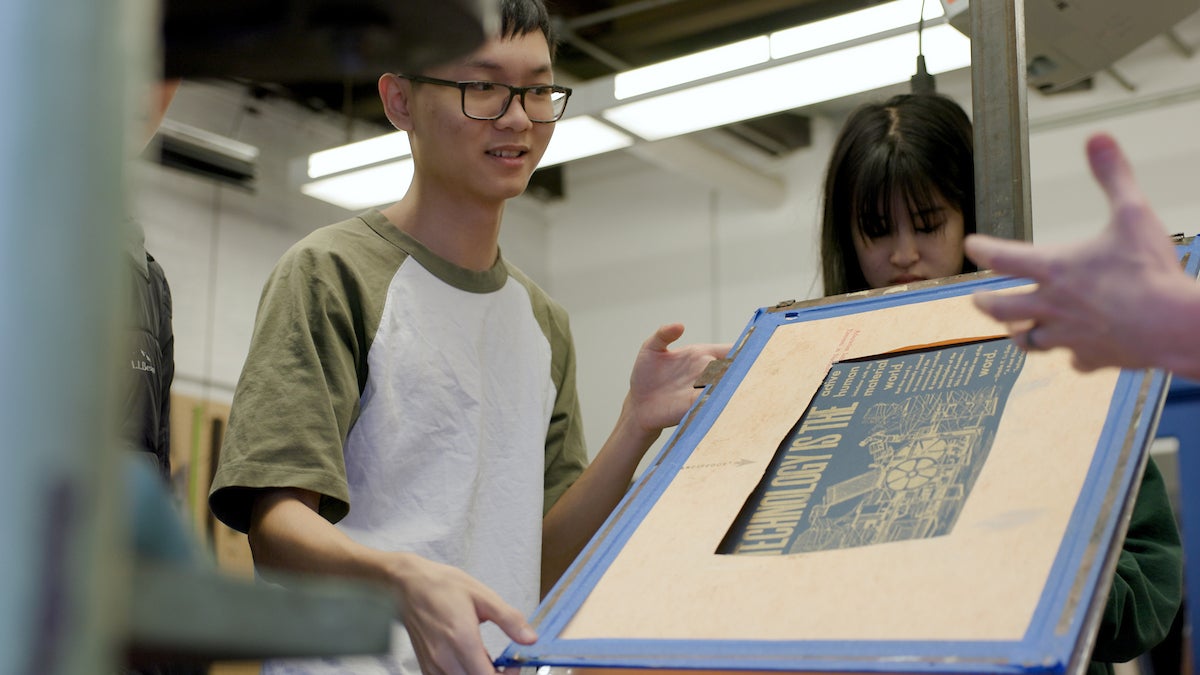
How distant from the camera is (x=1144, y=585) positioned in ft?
4.07

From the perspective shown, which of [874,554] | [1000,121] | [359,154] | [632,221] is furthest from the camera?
[632,221]

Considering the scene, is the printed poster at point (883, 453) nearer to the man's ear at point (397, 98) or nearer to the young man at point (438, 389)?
the young man at point (438, 389)

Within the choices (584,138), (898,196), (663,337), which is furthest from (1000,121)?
(584,138)

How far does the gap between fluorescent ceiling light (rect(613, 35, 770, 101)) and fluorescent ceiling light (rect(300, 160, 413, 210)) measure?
0.91 m

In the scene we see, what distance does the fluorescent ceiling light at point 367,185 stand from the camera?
15.9ft

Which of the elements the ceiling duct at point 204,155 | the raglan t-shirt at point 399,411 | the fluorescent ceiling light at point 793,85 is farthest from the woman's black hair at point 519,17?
the ceiling duct at point 204,155

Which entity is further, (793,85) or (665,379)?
(793,85)

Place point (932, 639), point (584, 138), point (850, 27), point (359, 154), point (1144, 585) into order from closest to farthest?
point (932, 639), point (1144, 585), point (850, 27), point (359, 154), point (584, 138)

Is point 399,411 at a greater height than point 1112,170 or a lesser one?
lesser

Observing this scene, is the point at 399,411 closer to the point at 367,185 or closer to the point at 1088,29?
the point at 1088,29

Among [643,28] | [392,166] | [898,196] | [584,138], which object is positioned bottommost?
[392,166]

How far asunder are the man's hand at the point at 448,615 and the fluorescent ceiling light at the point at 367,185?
3678mm

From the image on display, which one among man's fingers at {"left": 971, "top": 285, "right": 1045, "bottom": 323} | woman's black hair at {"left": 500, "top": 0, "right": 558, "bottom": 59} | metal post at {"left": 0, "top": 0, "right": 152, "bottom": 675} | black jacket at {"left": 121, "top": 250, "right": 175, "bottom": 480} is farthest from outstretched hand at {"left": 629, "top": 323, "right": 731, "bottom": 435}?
metal post at {"left": 0, "top": 0, "right": 152, "bottom": 675}

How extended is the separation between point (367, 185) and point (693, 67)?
150 centimetres
